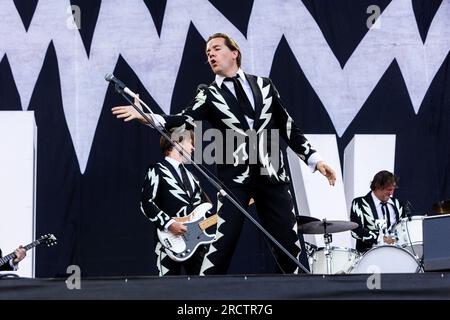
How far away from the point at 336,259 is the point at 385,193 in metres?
0.84

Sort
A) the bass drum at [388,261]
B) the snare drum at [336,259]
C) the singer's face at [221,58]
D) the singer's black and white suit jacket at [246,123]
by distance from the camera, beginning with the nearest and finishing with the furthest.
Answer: the singer's black and white suit jacket at [246,123], the singer's face at [221,58], the bass drum at [388,261], the snare drum at [336,259]

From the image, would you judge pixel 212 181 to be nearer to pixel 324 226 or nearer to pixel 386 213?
pixel 324 226

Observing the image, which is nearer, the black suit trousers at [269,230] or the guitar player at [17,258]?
the black suit trousers at [269,230]

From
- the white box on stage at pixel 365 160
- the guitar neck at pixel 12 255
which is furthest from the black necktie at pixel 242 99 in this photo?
the white box on stage at pixel 365 160

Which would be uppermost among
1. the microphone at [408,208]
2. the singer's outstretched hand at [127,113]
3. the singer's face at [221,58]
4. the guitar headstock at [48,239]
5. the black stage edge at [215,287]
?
the singer's face at [221,58]

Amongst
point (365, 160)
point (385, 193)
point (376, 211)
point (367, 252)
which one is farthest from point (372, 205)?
point (367, 252)

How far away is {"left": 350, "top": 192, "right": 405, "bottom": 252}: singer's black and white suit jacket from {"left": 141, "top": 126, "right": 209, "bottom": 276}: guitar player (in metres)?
1.66

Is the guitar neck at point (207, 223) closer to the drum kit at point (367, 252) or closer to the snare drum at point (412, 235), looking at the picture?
the drum kit at point (367, 252)

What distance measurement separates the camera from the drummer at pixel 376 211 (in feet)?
27.3

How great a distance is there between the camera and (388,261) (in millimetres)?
6633

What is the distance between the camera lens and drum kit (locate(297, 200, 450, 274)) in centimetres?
663

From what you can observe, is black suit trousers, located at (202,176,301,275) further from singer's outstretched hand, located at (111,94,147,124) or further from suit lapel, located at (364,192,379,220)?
suit lapel, located at (364,192,379,220)

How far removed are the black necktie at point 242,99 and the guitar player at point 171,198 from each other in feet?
4.01

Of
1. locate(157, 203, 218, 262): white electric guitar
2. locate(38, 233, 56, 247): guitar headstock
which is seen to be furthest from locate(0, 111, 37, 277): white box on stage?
locate(157, 203, 218, 262): white electric guitar
